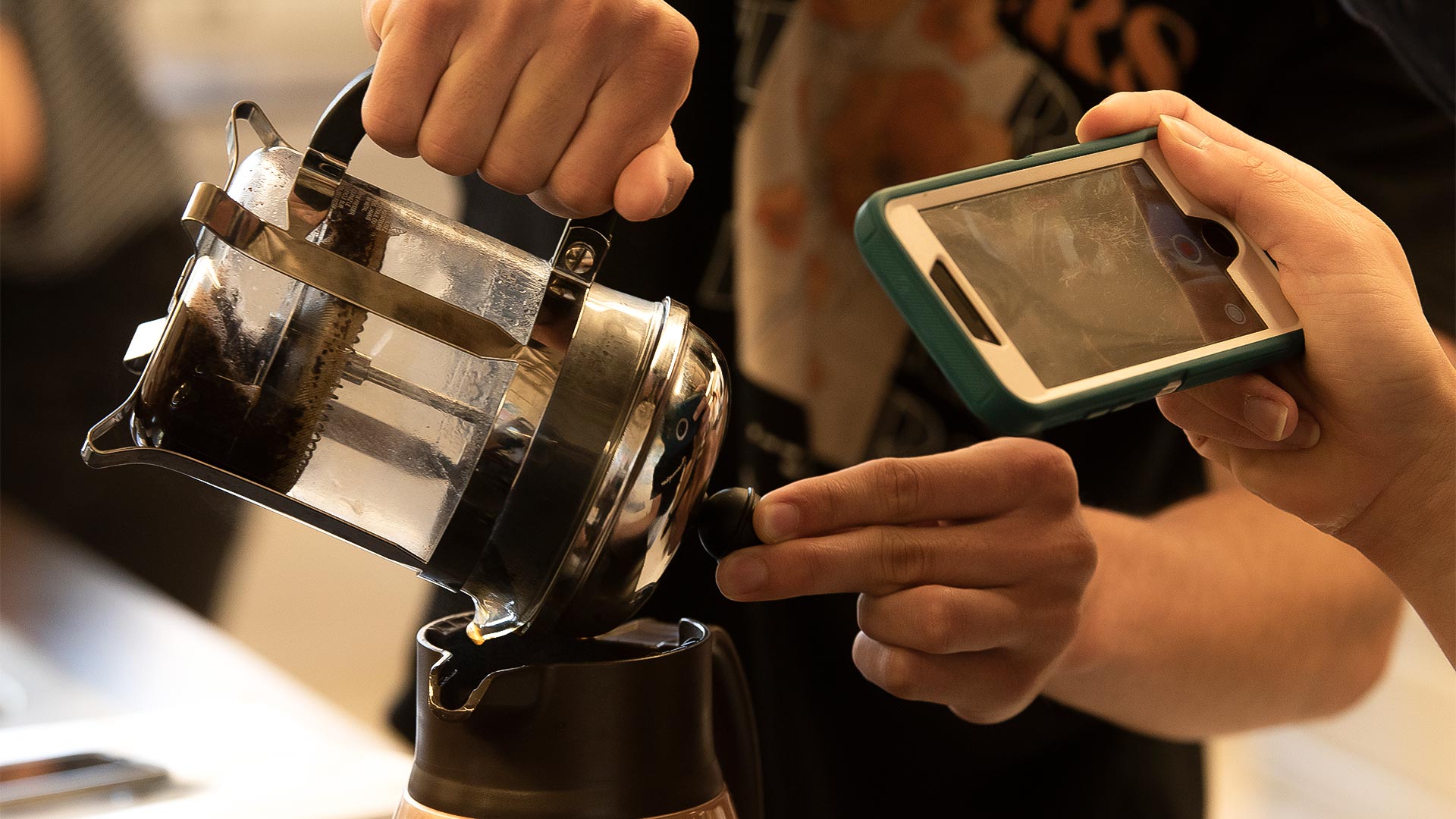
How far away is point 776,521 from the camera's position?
0.51 meters

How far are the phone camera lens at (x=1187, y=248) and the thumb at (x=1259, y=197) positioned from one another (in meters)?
0.02

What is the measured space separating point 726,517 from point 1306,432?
268 mm

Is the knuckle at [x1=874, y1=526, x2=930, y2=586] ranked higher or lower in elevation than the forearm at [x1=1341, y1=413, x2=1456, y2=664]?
higher

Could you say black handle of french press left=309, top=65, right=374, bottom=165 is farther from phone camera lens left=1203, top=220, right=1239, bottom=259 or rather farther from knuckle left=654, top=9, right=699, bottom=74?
phone camera lens left=1203, top=220, right=1239, bottom=259

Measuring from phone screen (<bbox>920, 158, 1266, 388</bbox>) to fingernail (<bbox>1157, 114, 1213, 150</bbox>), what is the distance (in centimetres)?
2

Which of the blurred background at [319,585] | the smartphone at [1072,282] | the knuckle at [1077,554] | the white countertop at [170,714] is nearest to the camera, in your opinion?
the smartphone at [1072,282]

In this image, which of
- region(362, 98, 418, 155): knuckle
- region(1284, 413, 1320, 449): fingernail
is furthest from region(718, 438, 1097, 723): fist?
region(362, 98, 418, 155): knuckle

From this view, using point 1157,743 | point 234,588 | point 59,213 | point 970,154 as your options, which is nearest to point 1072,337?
point 970,154

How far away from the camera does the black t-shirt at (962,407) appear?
0.88 m

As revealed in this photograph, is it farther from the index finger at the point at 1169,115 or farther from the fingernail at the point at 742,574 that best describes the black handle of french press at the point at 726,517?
the index finger at the point at 1169,115

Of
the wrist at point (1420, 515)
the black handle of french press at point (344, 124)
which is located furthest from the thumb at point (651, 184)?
the wrist at point (1420, 515)

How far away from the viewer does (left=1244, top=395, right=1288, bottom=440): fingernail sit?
19.3 inches

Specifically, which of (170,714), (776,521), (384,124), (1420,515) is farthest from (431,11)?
(170,714)

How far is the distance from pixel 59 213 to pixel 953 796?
157 cm
